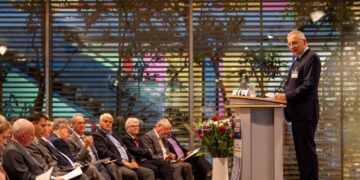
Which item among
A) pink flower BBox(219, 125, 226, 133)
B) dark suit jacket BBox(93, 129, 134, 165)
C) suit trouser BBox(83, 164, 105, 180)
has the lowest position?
suit trouser BBox(83, 164, 105, 180)

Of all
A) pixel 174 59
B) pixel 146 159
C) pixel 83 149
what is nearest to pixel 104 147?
pixel 83 149

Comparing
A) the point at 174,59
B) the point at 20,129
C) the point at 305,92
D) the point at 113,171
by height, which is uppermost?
the point at 174,59

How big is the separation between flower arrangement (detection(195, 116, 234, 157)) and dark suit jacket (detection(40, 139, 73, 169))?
152cm

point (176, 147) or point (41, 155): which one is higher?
point (41, 155)

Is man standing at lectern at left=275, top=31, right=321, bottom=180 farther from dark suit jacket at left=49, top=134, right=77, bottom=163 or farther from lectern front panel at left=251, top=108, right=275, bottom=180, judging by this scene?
dark suit jacket at left=49, top=134, right=77, bottom=163

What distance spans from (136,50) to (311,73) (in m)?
4.28

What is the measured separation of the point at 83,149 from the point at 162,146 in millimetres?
1680

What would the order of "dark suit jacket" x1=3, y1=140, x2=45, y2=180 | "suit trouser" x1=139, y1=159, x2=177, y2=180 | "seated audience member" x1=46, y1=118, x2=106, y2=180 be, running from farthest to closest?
"suit trouser" x1=139, y1=159, x2=177, y2=180, "seated audience member" x1=46, y1=118, x2=106, y2=180, "dark suit jacket" x1=3, y1=140, x2=45, y2=180

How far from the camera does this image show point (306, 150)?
5.53m

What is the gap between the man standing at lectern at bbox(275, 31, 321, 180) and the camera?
18.1ft

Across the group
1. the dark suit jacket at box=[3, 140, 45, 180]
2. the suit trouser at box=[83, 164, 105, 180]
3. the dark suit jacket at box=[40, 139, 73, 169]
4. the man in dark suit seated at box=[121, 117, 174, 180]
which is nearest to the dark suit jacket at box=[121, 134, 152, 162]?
the man in dark suit seated at box=[121, 117, 174, 180]

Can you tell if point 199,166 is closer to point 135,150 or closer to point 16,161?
point 135,150

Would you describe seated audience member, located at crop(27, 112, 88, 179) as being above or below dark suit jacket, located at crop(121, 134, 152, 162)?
above

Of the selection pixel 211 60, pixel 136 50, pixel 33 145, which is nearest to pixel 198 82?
pixel 211 60
